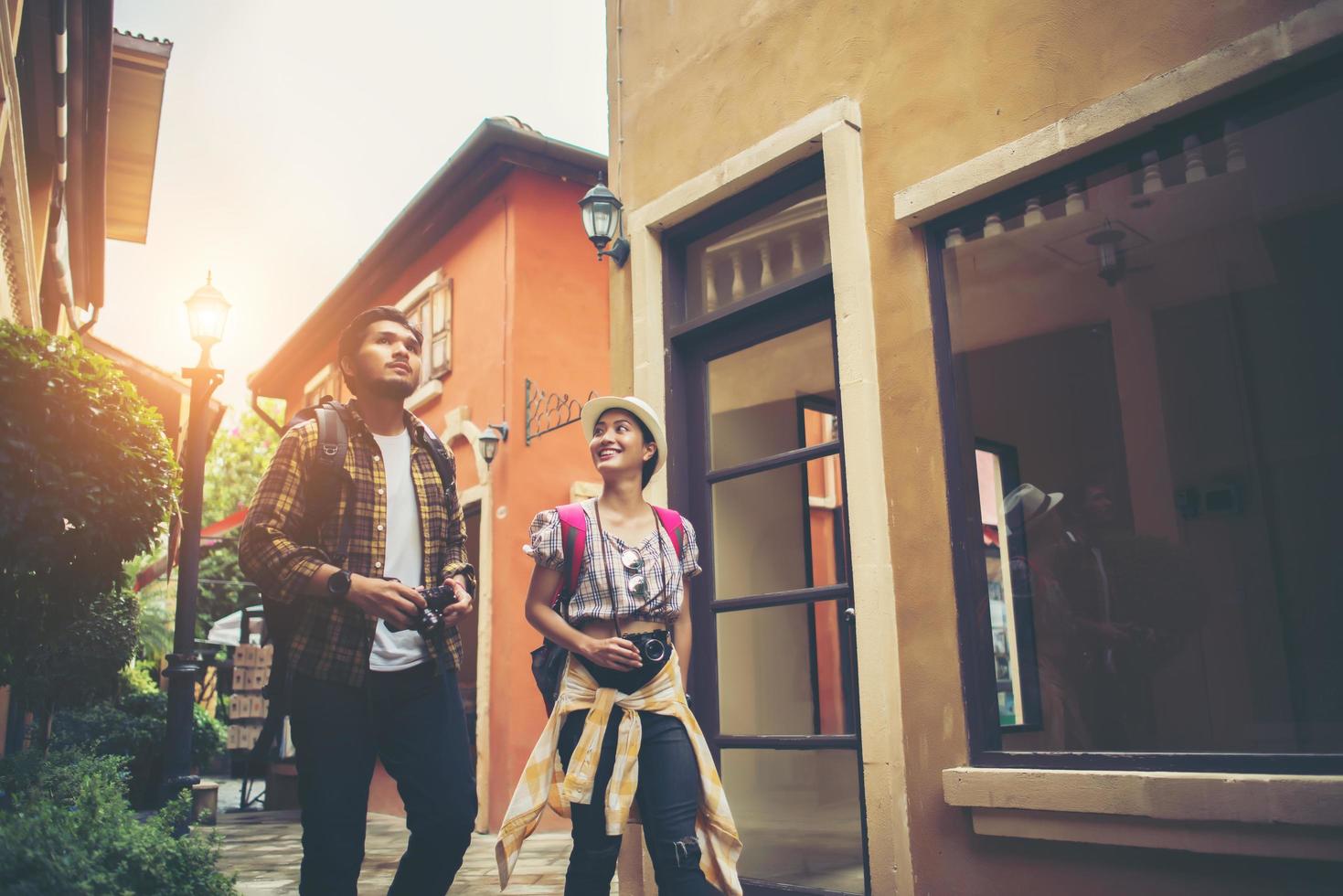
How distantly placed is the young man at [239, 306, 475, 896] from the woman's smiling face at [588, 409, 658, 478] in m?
0.58

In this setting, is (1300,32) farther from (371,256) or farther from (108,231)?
(108,231)

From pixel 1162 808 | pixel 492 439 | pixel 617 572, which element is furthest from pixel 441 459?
pixel 492 439

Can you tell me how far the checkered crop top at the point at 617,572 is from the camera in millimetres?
3314

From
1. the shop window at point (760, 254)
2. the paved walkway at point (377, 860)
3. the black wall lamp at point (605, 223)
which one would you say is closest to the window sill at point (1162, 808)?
the shop window at point (760, 254)

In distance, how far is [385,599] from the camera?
2.83 m

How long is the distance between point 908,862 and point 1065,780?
0.77 m

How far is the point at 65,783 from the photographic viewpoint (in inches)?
189

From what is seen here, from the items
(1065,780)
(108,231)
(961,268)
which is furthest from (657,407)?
(108,231)

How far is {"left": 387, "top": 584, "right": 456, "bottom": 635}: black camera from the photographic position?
2916 mm

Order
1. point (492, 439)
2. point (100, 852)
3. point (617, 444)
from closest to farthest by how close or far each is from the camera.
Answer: point (100, 852) → point (617, 444) → point (492, 439)

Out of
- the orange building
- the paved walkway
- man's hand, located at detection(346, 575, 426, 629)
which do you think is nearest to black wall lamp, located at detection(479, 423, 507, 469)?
the orange building

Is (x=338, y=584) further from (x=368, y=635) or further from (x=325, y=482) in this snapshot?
(x=325, y=482)

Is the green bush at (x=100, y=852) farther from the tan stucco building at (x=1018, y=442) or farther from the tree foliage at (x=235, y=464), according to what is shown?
the tree foliage at (x=235, y=464)

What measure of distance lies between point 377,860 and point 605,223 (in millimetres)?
4878
